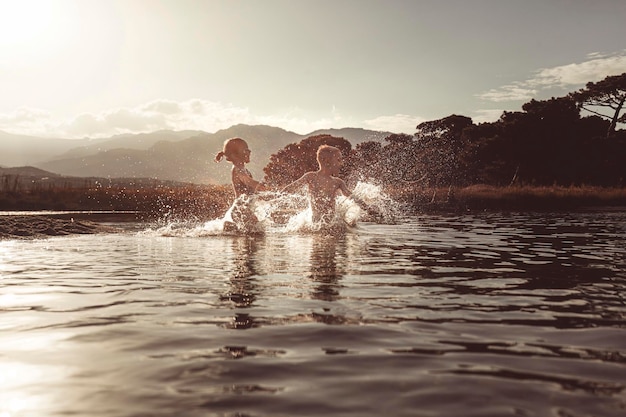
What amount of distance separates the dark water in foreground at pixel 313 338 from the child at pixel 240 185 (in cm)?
485

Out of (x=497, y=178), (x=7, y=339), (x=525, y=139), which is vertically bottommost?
(x=7, y=339)

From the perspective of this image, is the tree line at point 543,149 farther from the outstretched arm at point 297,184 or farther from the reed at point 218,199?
the outstretched arm at point 297,184

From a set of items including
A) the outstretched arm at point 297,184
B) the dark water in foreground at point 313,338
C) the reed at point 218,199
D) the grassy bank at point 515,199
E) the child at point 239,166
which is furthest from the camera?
the grassy bank at point 515,199

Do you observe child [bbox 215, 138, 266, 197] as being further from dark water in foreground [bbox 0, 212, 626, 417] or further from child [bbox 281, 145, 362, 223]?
dark water in foreground [bbox 0, 212, 626, 417]

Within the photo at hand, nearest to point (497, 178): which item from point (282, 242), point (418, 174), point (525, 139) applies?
point (525, 139)

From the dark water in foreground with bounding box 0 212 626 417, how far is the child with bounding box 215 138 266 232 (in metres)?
4.85

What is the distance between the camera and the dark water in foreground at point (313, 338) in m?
2.59

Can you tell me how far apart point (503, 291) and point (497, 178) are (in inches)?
1785

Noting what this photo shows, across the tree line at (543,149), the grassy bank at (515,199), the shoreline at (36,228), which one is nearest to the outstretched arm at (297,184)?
the shoreline at (36,228)

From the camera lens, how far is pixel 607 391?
2.68m

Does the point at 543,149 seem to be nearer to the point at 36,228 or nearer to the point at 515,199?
the point at 515,199

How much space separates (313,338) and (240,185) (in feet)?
30.8

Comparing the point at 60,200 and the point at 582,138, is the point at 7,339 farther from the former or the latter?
the point at 582,138

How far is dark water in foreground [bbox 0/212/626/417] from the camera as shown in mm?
2592
